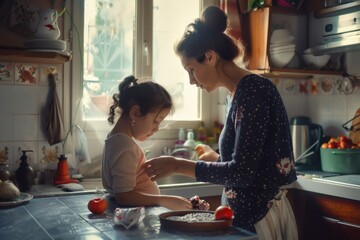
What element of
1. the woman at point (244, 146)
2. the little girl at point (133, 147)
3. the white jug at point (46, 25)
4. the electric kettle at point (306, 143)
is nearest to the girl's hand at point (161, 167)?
the woman at point (244, 146)

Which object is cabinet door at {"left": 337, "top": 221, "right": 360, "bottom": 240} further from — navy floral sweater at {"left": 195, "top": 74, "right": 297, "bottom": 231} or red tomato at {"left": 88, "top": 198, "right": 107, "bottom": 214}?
red tomato at {"left": 88, "top": 198, "right": 107, "bottom": 214}

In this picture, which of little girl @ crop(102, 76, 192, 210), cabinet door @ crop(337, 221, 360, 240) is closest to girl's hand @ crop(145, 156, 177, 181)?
little girl @ crop(102, 76, 192, 210)

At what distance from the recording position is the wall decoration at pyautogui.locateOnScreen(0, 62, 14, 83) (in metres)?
2.40

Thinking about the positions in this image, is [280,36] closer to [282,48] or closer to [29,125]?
[282,48]

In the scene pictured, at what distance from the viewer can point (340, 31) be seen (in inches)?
104

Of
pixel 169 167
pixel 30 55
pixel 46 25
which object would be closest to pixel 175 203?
pixel 169 167

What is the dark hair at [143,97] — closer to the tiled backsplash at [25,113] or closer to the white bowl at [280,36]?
the tiled backsplash at [25,113]

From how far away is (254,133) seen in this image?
1353 mm

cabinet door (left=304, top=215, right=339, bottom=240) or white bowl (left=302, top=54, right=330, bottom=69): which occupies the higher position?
white bowl (left=302, top=54, right=330, bottom=69)

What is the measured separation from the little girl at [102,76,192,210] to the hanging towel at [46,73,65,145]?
2.49 feet

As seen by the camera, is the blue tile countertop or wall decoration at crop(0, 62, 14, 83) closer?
the blue tile countertop

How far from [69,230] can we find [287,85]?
2.29 metres

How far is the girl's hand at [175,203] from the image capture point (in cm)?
151

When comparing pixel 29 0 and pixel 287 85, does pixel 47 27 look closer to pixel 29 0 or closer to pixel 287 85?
pixel 29 0
